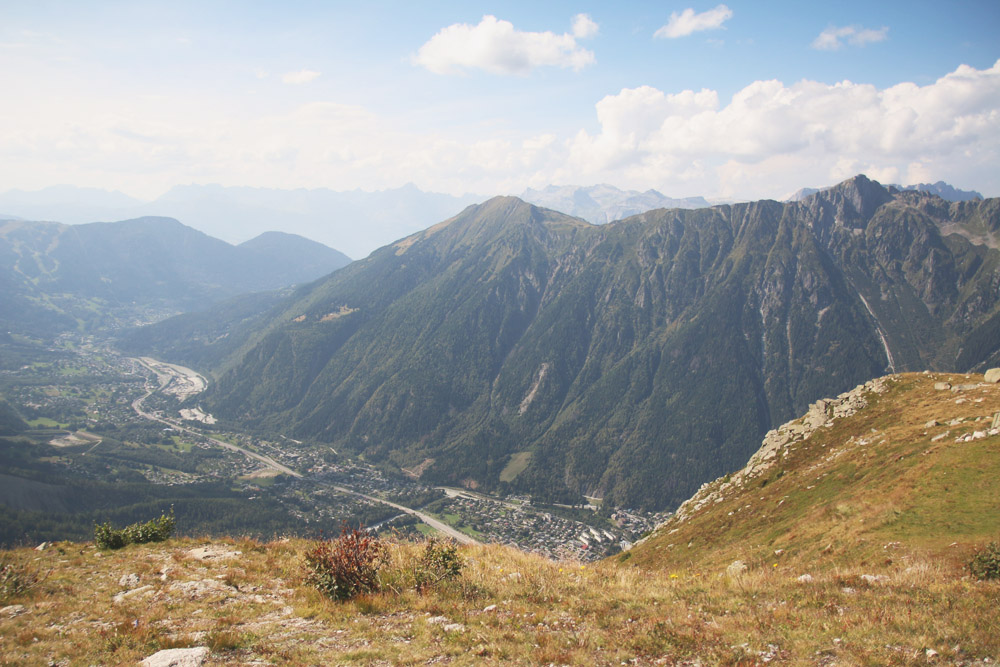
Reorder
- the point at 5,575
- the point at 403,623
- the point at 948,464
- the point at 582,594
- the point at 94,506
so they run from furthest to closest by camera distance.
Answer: the point at 94,506 → the point at 948,464 → the point at 5,575 → the point at 582,594 → the point at 403,623

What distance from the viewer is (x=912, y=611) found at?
11117 mm

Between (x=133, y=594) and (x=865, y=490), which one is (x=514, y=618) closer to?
(x=133, y=594)

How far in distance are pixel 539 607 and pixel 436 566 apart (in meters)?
4.13

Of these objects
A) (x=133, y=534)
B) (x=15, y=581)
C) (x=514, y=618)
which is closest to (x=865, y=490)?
(x=514, y=618)

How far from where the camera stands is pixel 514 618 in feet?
40.5

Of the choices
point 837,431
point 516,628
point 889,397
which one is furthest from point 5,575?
point 889,397

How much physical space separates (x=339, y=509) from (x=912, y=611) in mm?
205598

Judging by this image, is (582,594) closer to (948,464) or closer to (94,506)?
(948,464)

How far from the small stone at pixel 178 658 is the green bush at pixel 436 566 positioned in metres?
6.06

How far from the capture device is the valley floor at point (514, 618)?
10055 mm

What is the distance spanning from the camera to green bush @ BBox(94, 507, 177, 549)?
22.0 metres

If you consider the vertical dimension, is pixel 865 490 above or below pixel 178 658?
below

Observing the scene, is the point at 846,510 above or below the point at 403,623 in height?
below

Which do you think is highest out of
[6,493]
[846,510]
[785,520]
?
[846,510]
